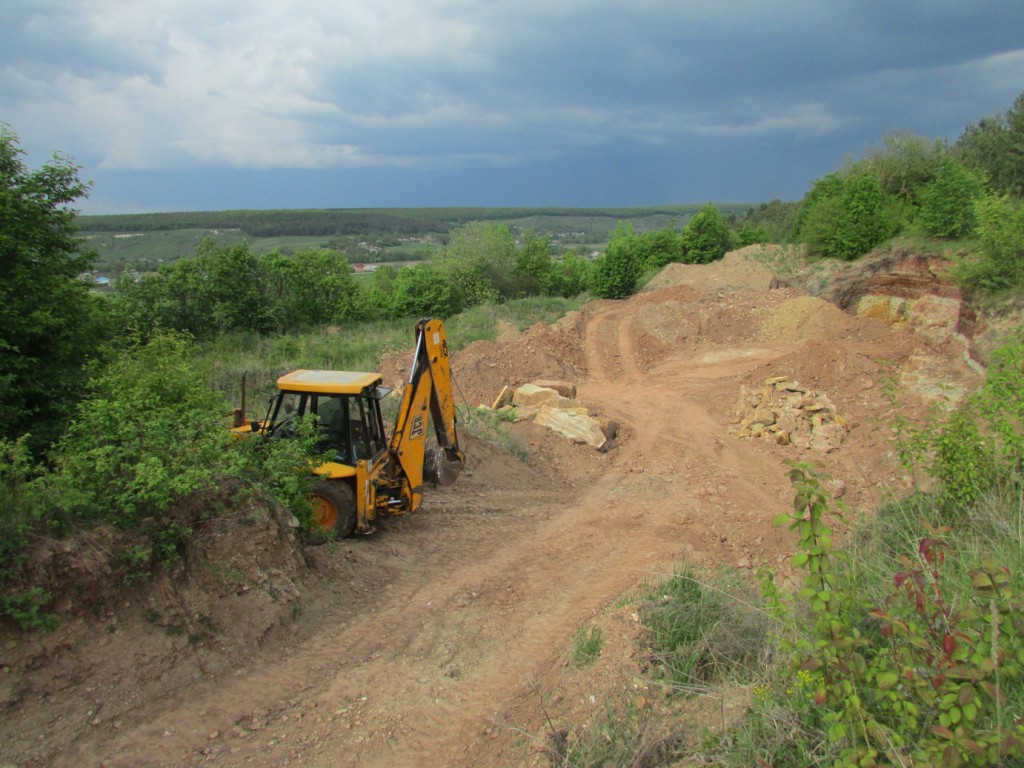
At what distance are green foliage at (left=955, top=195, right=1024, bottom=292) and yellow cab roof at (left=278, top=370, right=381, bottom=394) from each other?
16570mm

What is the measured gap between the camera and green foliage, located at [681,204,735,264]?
4678 centimetres

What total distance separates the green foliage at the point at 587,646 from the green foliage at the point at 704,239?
44.0 meters

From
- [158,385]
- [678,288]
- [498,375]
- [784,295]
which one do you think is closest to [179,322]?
[498,375]

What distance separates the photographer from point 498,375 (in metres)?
18.7

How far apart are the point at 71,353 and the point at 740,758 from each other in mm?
9604

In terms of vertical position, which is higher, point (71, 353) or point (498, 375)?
point (71, 353)

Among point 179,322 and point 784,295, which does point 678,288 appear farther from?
point 179,322

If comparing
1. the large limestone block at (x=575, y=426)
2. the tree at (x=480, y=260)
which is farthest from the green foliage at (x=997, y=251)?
the tree at (x=480, y=260)

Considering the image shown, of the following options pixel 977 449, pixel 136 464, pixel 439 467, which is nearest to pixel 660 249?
pixel 439 467

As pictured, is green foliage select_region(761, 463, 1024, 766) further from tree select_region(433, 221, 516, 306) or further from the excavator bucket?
tree select_region(433, 221, 516, 306)

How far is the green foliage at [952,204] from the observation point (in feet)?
70.8

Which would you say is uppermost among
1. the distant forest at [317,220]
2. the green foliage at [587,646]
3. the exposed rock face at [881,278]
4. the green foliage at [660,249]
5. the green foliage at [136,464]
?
the distant forest at [317,220]

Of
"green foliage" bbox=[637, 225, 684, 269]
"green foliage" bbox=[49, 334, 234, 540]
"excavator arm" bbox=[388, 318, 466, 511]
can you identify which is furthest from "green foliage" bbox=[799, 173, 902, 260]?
"green foliage" bbox=[49, 334, 234, 540]

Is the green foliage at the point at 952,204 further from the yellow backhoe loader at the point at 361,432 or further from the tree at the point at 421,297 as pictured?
the yellow backhoe loader at the point at 361,432
